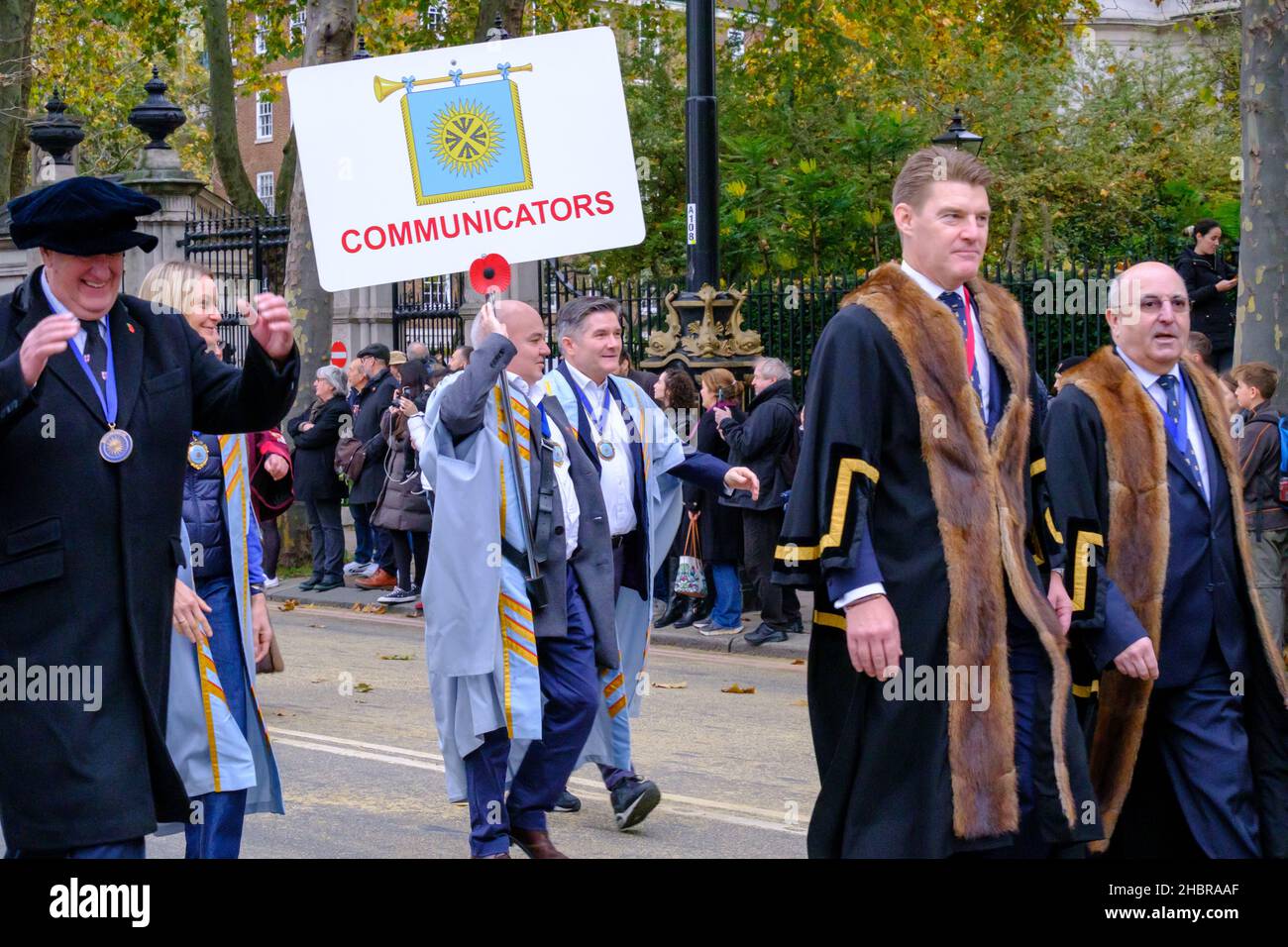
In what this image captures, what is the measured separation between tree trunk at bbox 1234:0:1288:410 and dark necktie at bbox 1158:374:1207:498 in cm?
660

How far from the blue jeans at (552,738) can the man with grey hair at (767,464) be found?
5910mm

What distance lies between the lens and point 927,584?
431 cm

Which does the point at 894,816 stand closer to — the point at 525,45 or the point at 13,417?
the point at 13,417

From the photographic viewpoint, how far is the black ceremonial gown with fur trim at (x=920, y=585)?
168 inches

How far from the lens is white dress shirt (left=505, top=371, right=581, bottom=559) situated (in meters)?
6.45

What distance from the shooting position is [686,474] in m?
7.09

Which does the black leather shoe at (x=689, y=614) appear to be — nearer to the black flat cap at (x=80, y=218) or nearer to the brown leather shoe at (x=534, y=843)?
the brown leather shoe at (x=534, y=843)

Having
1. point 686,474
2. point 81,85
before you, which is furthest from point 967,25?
point 686,474

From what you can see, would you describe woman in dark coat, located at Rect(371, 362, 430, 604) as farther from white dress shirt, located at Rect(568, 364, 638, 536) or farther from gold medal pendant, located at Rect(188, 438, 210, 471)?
gold medal pendant, located at Rect(188, 438, 210, 471)

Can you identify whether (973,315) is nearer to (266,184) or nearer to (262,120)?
(262,120)

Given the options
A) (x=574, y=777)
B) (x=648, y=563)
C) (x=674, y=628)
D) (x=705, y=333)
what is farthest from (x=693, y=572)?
(x=648, y=563)

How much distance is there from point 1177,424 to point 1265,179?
688 cm

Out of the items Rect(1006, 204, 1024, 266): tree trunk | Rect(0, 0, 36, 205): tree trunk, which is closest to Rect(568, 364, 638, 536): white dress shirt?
Rect(1006, 204, 1024, 266): tree trunk

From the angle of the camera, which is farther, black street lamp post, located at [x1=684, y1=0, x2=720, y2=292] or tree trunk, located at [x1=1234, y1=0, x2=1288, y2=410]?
black street lamp post, located at [x1=684, y1=0, x2=720, y2=292]
